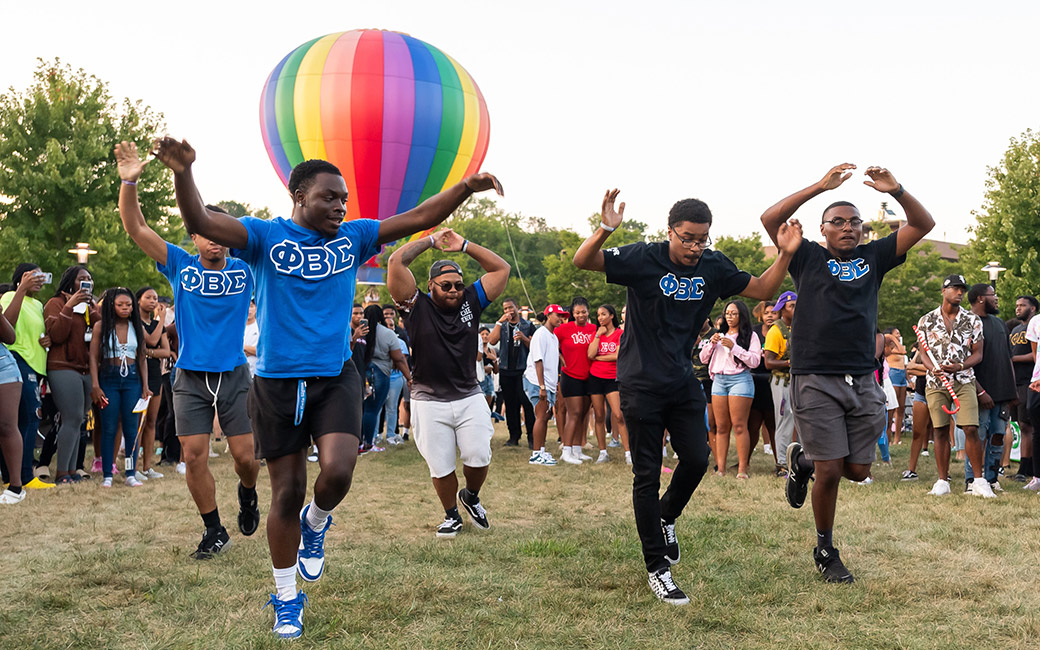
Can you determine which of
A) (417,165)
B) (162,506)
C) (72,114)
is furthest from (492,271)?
(72,114)

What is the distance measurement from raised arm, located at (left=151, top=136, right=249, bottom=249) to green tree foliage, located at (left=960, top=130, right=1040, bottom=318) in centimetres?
3785

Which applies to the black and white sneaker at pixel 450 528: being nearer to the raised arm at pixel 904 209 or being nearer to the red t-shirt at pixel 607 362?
the raised arm at pixel 904 209

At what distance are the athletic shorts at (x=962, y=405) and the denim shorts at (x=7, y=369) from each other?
896cm

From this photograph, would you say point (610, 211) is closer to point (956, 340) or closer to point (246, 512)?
point (246, 512)

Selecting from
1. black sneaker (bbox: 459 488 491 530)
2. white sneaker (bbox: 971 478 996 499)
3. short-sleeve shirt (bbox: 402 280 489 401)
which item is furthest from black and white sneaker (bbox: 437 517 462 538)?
white sneaker (bbox: 971 478 996 499)

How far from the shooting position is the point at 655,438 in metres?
5.34

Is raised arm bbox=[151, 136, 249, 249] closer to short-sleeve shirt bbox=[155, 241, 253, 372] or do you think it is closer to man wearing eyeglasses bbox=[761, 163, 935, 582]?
short-sleeve shirt bbox=[155, 241, 253, 372]

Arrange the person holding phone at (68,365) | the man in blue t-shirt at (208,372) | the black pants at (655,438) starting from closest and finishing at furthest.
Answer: the black pants at (655,438) → the man in blue t-shirt at (208,372) → the person holding phone at (68,365)

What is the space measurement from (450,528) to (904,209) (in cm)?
406

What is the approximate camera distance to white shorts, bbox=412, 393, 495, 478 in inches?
274

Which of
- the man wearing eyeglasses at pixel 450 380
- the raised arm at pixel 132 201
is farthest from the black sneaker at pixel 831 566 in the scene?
the raised arm at pixel 132 201

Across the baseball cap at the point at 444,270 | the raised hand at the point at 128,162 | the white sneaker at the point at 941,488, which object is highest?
the raised hand at the point at 128,162

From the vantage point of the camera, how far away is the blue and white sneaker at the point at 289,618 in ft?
14.1

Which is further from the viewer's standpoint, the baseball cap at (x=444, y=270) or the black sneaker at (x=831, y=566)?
the baseball cap at (x=444, y=270)
